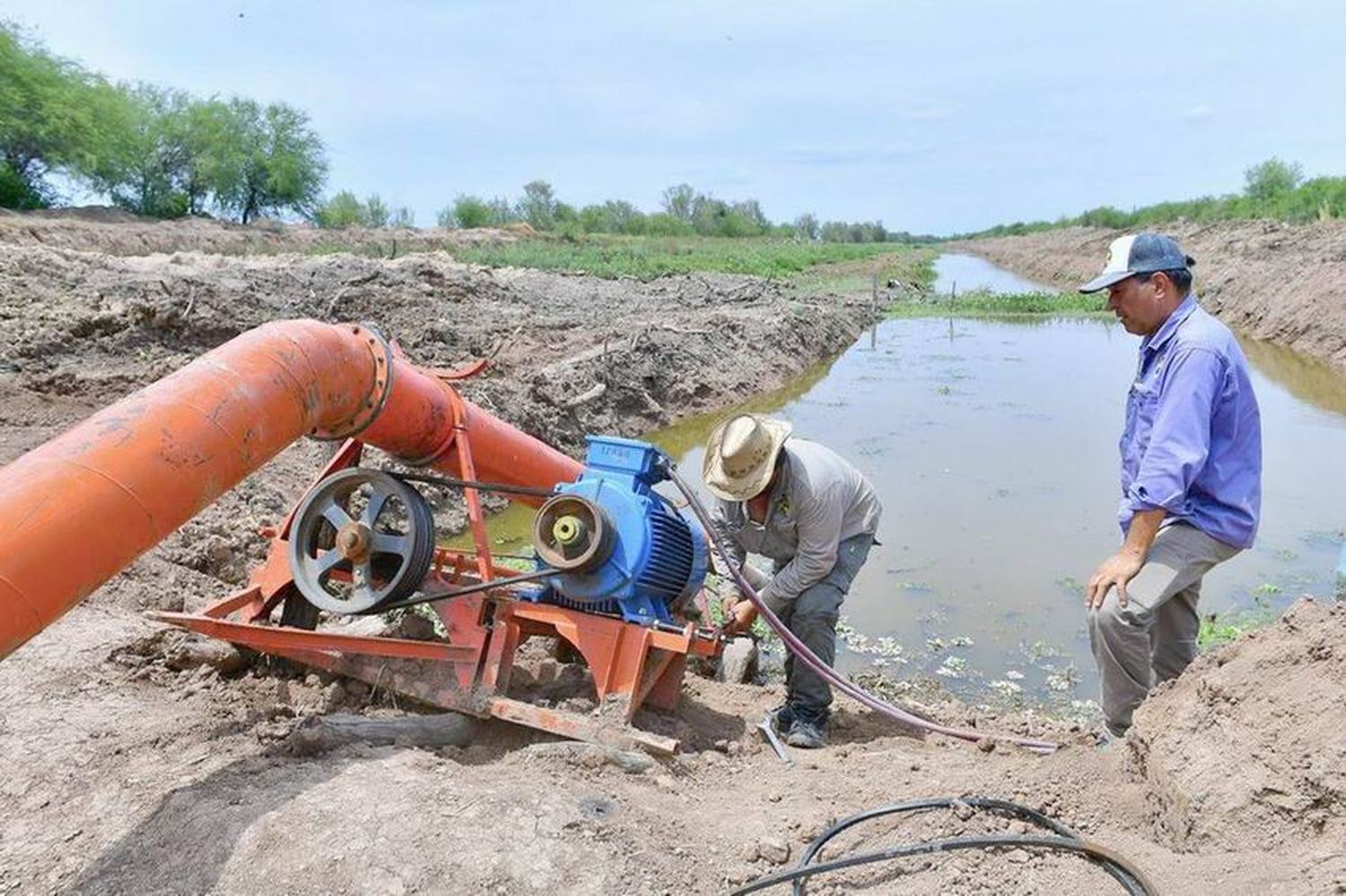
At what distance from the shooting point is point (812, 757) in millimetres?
4152

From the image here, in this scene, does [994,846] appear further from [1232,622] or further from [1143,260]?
[1232,622]

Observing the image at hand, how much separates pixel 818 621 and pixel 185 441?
2.67 metres

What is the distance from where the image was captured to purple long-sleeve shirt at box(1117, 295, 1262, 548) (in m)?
3.28

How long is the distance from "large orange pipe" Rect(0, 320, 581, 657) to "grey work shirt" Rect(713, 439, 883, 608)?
1.34 metres

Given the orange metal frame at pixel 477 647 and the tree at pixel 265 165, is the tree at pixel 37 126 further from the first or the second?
the orange metal frame at pixel 477 647

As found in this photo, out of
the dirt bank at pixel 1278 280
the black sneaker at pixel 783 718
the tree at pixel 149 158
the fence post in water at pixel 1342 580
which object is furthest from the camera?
the tree at pixel 149 158

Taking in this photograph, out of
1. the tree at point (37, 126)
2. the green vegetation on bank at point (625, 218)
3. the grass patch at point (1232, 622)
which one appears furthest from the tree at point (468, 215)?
the grass patch at point (1232, 622)

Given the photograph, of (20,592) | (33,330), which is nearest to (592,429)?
(33,330)

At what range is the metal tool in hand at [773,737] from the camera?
161 inches

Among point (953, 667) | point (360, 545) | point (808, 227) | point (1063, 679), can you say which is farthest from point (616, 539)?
point (808, 227)

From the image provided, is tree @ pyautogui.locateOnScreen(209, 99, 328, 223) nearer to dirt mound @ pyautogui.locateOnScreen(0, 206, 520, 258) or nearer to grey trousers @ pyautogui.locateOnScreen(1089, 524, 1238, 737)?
dirt mound @ pyautogui.locateOnScreen(0, 206, 520, 258)

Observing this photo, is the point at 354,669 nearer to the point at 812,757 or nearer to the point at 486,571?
the point at 486,571

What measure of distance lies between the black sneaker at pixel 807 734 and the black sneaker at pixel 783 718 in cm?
4

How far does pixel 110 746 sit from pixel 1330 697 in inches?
144
